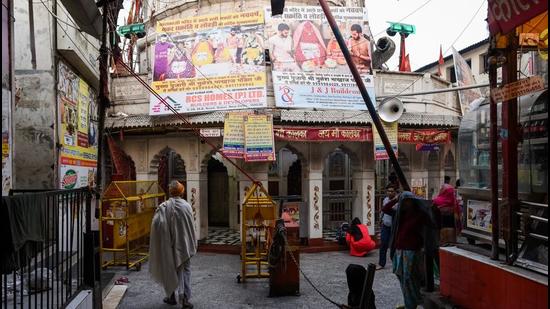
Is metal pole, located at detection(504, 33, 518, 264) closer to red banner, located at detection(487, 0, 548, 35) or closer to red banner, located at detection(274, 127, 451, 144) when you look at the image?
red banner, located at detection(487, 0, 548, 35)

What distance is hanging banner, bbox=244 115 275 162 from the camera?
10.1 m

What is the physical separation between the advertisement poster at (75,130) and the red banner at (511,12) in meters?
7.50

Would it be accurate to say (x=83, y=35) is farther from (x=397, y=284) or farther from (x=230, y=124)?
(x=397, y=284)

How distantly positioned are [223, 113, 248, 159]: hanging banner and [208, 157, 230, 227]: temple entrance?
225 inches

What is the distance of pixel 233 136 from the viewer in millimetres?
10234

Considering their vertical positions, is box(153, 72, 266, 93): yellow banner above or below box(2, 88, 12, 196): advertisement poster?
above

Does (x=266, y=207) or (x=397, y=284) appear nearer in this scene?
(x=397, y=284)

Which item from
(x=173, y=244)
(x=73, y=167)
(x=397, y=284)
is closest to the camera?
(x=173, y=244)

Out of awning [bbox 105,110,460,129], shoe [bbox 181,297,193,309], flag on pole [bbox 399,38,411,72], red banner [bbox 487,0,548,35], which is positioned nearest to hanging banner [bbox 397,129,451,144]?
awning [bbox 105,110,460,129]

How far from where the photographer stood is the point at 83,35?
9.68 metres

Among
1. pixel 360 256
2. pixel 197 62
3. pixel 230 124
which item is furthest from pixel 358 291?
pixel 197 62

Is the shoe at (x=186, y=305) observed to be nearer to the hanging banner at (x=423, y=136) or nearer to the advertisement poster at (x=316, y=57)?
the advertisement poster at (x=316, y=57)

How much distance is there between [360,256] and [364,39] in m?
5.82

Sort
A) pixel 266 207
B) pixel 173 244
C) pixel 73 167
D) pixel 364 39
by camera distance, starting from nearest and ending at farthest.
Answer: pixel 173 244, pixel 266 207, pixel 73 167, pixel 364 39
